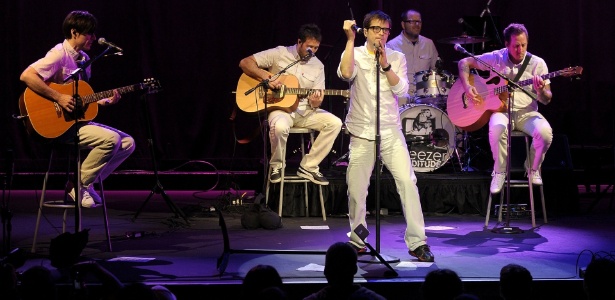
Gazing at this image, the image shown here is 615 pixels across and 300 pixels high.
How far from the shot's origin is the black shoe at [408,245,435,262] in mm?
6422

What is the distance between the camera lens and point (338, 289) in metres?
4.02

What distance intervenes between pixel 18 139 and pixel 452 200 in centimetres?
667

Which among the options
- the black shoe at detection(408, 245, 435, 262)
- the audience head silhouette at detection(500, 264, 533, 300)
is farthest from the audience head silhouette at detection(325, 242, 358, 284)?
the black shoe at detection(408, 245, 435, 262)

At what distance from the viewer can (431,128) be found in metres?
10.4

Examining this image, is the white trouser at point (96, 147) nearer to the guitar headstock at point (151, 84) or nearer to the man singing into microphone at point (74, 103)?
the man singing into microphone at point (74, 103)

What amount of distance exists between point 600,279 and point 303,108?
235 inches

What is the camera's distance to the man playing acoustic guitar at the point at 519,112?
28.1 feet

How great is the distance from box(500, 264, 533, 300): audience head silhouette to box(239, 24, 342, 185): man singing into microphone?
5.37 meters

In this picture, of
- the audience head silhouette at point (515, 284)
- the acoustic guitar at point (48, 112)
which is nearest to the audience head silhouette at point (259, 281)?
the audience head silhouette at point (515, 284)

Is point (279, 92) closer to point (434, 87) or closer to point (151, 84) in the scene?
point (151, 84)

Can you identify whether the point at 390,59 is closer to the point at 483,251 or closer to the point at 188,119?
the point at 483,251

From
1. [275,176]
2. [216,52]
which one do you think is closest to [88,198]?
[275,176]

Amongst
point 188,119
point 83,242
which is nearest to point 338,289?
point 83,242

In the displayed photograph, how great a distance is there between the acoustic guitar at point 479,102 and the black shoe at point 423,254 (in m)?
2.76
